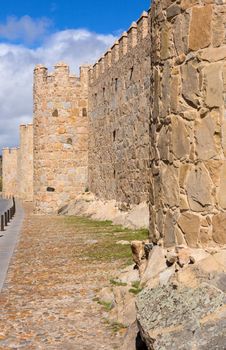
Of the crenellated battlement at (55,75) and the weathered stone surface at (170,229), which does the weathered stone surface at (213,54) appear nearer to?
the weathered stone surface at (170,229)

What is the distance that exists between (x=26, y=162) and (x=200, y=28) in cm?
4057

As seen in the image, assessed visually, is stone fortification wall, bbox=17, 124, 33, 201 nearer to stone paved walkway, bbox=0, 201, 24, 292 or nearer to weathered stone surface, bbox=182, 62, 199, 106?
stone paved walkway, bbox=0, 201, 24, 292

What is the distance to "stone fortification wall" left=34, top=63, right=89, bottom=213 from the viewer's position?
86.8ft

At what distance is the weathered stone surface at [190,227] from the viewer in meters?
5.63

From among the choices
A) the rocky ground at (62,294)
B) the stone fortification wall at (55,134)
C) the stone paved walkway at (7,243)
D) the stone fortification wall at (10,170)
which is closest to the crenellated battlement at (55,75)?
the stone fortification wall at (55,134)

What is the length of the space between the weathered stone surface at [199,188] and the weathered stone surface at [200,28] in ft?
4.26

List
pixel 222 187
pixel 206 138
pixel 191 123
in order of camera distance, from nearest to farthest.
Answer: pixel 222 187, pixel 206 138, pixel 191 123

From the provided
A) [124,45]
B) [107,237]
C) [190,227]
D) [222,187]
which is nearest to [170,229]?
[190,227]

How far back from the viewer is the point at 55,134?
26.5m

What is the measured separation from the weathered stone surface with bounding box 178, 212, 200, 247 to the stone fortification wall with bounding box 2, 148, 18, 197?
4909 centimetres

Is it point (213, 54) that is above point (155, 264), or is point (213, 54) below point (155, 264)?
above

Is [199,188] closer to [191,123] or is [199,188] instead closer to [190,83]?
[191,123]

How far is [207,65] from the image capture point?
5559mm

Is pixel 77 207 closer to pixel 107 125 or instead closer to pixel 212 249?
pixel 107 125
